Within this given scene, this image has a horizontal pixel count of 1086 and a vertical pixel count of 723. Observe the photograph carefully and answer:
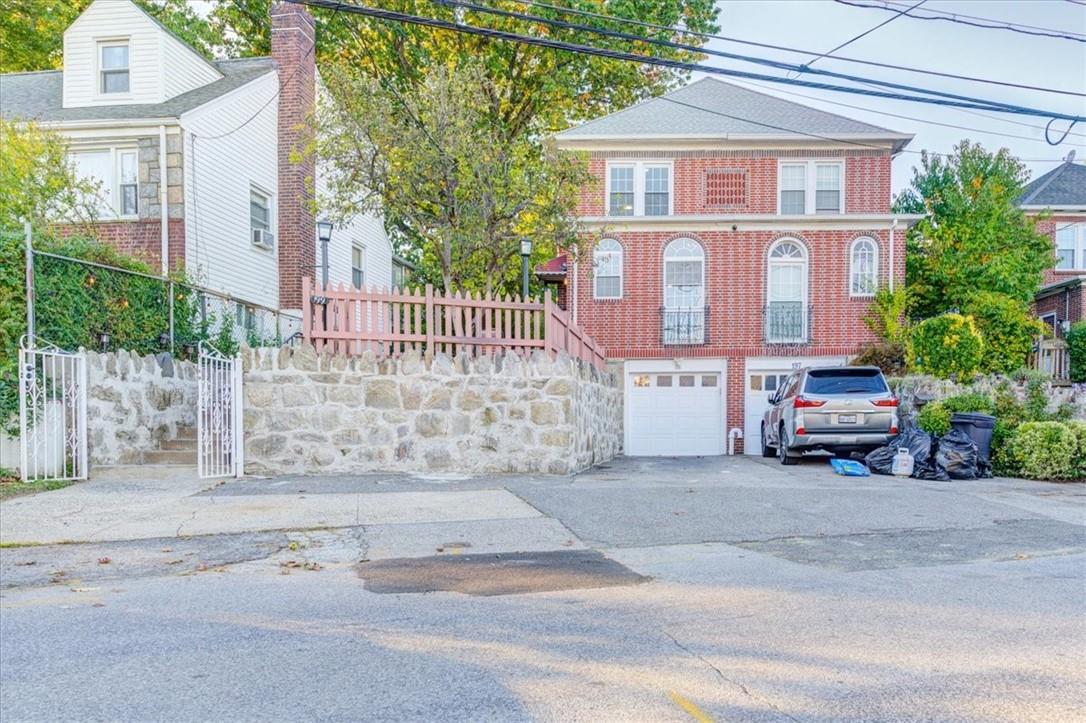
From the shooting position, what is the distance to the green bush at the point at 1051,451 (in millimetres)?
12164

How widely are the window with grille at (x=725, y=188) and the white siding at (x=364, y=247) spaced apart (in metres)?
9.08

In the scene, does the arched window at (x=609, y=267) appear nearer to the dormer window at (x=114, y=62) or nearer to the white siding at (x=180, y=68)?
the white siding at (x=180, y=68)

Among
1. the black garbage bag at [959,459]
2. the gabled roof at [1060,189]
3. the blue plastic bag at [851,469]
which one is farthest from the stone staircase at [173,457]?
the gabled roof at [1060,189]

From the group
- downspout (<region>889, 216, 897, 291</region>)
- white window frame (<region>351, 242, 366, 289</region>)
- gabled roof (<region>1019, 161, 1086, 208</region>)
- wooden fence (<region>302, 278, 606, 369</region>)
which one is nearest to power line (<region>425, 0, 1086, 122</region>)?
wooden fence (<region>302, 278, 606, 369</region>)

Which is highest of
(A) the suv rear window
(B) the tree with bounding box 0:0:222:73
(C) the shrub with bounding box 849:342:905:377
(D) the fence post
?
(B) the tree with bounding box 0:0:222:73

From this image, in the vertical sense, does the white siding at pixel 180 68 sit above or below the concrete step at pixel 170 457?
above

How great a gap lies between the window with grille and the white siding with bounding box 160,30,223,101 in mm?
13223

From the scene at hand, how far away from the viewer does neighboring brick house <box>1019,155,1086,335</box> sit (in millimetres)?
24859

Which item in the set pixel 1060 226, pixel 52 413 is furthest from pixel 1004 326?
pixel 52 413

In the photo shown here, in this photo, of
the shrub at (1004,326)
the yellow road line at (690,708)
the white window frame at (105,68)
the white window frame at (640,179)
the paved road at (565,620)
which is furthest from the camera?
the white window frame at (640,179)

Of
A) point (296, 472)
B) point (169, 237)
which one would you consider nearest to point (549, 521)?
point (296, 472)

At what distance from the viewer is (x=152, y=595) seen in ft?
17.8

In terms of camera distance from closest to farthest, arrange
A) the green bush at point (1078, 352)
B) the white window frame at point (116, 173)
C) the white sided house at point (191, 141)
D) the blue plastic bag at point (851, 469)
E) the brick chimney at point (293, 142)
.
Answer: the blue plastic bag at point (851, 469)
the white sided house at point (191, 141)
the white window frame at point (116, 173)
the green bush at point (1078, 352)
the brick chimney at point (293, 142)

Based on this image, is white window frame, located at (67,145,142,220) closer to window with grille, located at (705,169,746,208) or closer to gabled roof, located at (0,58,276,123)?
gabled roof, located at (0,58,276,123)
